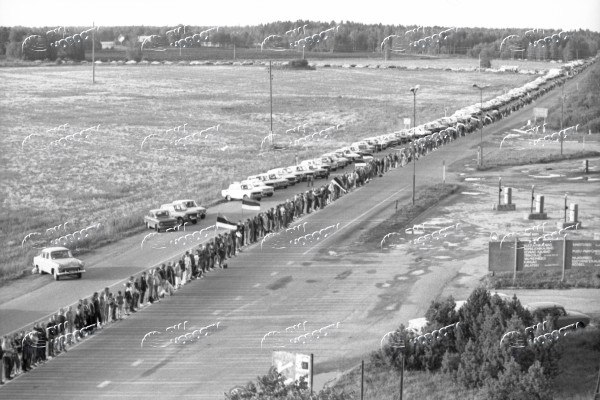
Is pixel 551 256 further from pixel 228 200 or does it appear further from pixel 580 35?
pixel 580 35

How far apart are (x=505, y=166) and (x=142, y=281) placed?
41.5m

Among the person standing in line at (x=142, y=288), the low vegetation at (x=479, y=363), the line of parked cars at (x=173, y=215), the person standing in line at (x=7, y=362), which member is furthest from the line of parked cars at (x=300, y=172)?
the person standing in line at (x=7, y=362)

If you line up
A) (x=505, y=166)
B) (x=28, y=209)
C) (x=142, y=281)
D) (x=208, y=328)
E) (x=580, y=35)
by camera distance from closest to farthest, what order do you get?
(x=208, y=328) → (x=142, y=281) → (x=28, y=209) → (x=505, y=166) → (x=580, y=35)

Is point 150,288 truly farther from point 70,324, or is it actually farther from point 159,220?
point 159,220

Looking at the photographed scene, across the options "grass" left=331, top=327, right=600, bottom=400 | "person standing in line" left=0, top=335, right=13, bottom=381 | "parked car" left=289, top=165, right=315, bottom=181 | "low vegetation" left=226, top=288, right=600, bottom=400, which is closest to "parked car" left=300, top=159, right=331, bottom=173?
"parked car" left=289, top=165, right=315, bottom=181

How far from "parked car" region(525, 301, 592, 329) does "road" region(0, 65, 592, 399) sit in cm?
400

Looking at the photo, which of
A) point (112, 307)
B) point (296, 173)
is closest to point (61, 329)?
point (112, 307)

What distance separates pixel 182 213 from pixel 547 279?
17030 millimetres

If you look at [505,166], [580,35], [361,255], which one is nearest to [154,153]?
[505,166]

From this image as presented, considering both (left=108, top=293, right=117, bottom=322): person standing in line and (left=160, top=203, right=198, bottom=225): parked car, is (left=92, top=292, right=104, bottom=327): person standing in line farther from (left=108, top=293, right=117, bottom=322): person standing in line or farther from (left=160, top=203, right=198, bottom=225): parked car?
(left=160, top=203, right=198, bottom=225): parked car

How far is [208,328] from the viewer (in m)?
30.9

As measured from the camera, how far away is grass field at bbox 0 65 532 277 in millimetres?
55938

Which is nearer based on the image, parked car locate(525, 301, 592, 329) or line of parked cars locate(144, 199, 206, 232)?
parked car locate(525, 301, 592, 329)

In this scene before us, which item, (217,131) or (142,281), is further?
(217,131)
